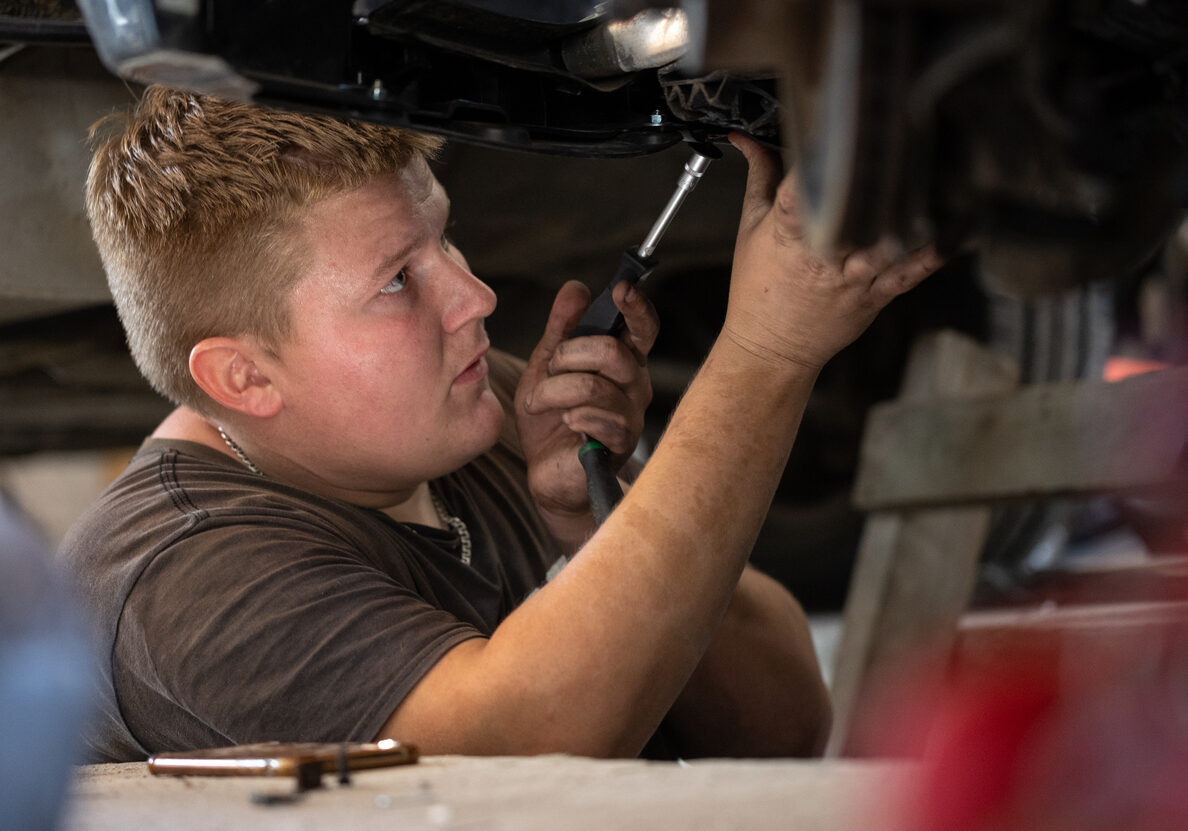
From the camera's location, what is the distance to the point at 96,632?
0.94 meters

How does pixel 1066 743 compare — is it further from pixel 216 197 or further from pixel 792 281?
pixel 216 197

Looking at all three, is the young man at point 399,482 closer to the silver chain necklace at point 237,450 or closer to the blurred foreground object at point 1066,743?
the silver chain necklace at point 237,450

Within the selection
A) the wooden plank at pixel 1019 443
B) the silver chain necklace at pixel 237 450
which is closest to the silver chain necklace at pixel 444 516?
the silver chain necklace at pixel 237 450

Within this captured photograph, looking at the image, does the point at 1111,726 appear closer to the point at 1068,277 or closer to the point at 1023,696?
the point at 1023,696

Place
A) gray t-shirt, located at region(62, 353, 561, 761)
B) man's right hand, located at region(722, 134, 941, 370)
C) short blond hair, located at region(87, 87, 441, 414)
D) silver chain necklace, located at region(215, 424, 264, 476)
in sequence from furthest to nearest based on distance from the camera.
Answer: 1. silver chain necklace, located at region(215, 424, 264, 476)
2. short blond hair, located at region(87, 87, 441, 414)
3. gray t-shirt, located at region(62, 353, 561, 761)
4. man's right hand, located at region(722, 134, 941, 370)

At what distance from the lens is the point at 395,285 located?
102 centimetres

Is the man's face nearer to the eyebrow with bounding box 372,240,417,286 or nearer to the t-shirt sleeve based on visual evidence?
the eyebrow with bounding box 372,240,417,286

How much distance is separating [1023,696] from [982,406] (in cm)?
150

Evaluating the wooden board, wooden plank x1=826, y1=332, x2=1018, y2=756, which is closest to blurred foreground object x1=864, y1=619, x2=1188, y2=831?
the wooden board

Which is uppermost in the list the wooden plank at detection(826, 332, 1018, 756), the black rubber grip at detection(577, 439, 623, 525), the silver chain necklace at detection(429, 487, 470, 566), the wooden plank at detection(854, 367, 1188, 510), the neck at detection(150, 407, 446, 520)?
the black rubber grip at detection(577, 439, 623, 525)

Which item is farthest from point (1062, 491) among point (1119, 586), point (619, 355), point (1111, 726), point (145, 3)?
point (145, 3)

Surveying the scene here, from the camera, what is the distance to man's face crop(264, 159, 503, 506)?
0.99 m

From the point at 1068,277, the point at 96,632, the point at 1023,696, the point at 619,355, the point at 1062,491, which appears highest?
the point at 1068,277

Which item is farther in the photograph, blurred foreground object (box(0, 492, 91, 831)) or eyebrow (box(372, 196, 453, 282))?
eyebrow (box(372, 196, 453, 282))
